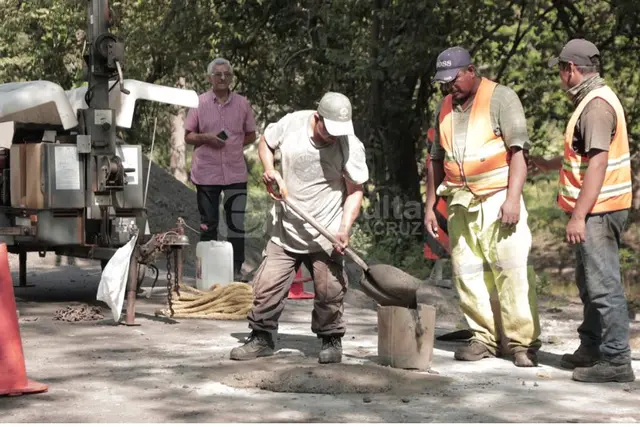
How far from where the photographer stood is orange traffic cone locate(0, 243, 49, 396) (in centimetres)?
697

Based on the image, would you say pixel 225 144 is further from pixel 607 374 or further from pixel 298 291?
pixel 607 374

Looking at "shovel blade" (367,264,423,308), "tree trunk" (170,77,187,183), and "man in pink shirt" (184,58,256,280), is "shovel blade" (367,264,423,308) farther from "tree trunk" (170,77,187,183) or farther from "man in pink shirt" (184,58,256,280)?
"tree trunk" (170,77,187,183)

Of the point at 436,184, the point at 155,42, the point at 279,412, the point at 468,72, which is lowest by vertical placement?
the point at 279,412

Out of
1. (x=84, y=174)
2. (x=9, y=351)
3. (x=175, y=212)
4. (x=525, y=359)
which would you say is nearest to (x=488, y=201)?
(x=525, y=359)

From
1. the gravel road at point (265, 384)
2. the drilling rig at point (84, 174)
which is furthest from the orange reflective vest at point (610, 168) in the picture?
the drilling rig at point (84, 174)

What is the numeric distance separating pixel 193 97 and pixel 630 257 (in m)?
7.23

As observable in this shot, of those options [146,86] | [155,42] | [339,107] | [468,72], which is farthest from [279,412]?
[155,42]

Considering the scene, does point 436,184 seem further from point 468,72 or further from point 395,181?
point 395,181

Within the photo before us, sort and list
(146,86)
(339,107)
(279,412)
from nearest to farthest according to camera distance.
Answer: (279,412), (339,107), (146,86)

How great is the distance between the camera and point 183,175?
2698 cm

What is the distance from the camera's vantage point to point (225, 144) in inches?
469

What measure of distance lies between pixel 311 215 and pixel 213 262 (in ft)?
11.8

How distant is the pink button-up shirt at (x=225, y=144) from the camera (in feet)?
39.1

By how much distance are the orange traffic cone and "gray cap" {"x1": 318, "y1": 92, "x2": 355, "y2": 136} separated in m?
2.19
